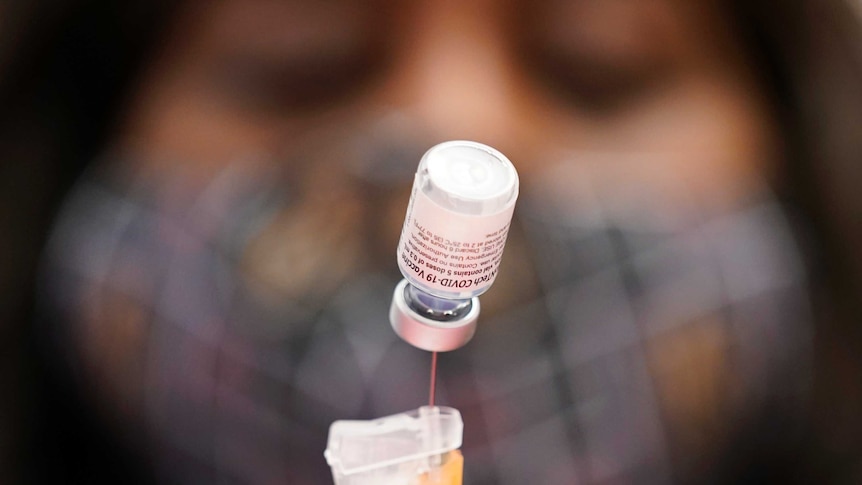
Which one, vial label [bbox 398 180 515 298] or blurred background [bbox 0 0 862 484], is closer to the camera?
vial label [bbox 398 180 515 298]

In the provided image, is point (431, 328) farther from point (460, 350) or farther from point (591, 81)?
point (591, 81)

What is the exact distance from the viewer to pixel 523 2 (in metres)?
0.73

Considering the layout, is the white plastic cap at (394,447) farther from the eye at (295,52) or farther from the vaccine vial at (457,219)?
the eye at (295,52)

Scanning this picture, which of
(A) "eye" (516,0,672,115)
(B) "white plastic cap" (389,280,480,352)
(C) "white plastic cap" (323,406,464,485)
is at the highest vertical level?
(A) "eye" (516,0,672,115)

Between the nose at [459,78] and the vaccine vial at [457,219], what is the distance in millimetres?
308

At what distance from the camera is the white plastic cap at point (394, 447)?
0.50m

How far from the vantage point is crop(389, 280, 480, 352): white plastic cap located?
0.49 metres

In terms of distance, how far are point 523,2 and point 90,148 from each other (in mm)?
395

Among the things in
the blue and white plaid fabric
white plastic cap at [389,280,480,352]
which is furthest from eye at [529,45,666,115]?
white plastic cap at [389,280,480,352]

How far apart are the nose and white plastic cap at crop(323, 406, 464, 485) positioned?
0.30 m

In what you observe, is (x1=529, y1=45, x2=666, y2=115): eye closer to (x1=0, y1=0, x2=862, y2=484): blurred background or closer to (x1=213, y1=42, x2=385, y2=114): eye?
(x1=0, y1=0, x2=862, y2=484): blurred background

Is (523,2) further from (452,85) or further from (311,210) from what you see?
(311,210)

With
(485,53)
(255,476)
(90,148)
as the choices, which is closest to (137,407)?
(255,476)

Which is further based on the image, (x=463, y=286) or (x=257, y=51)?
(x=257, y=51)
